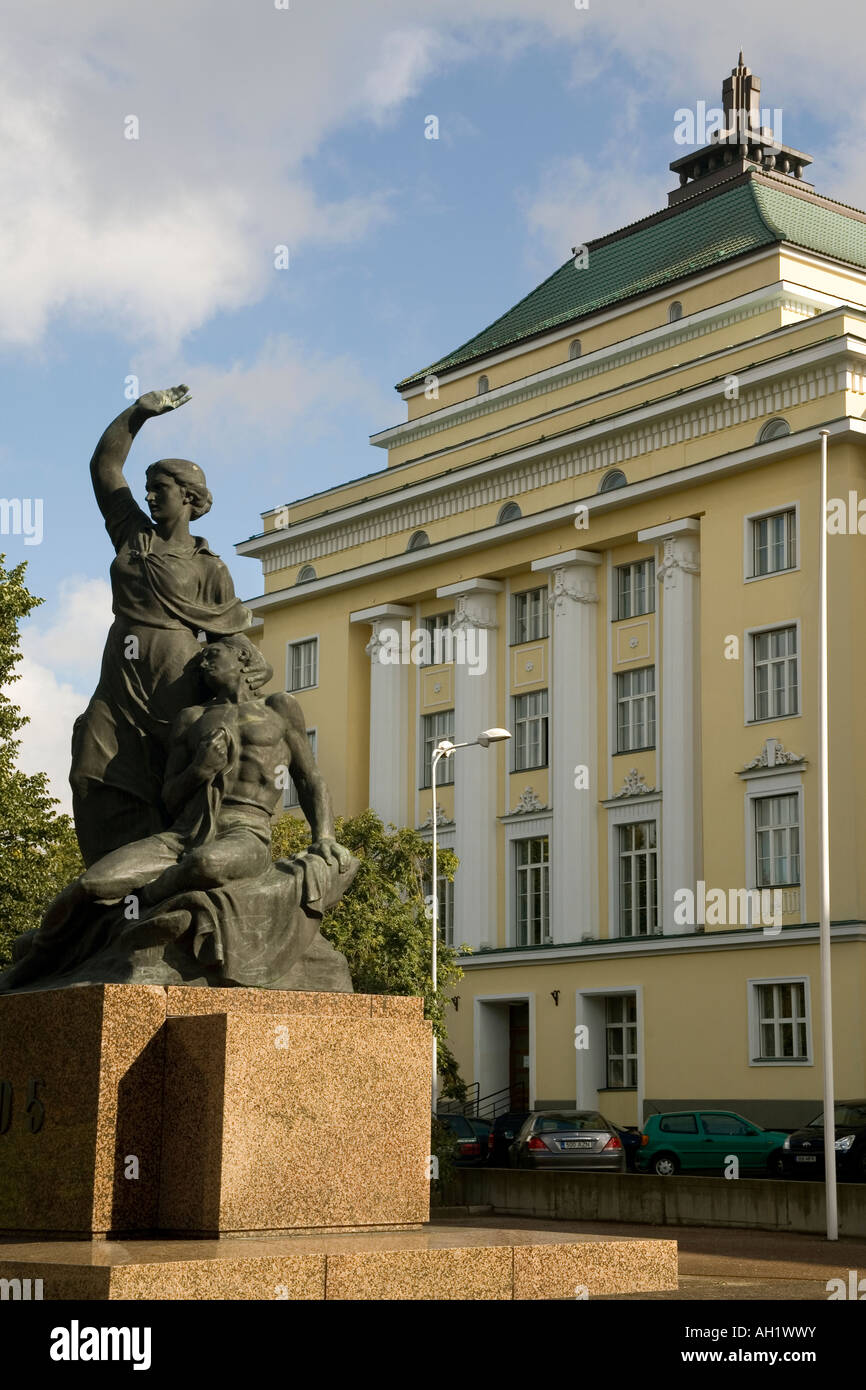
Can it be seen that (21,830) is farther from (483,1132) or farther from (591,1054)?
(591,1054)

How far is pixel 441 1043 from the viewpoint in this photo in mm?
35125

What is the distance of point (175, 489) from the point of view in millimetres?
10742

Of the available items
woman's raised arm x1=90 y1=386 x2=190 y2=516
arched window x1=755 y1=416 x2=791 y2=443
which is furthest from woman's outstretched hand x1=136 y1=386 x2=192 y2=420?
arched window x1=755 y1=416 x2=791 y2=443

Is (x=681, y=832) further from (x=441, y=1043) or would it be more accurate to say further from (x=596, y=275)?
(x=596, y=275)

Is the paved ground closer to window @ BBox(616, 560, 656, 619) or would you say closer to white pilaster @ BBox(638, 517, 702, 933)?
white pilaster @ BBox(638, 517, 702, 933)

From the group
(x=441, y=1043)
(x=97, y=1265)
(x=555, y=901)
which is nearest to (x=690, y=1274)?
(x=97, y=1265)

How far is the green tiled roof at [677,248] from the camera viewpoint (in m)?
Answer: 50.2

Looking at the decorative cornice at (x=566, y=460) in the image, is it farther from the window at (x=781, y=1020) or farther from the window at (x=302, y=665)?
the window at (x=781, y=1020)

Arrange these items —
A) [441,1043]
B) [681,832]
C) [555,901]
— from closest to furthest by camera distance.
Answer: [441,1043] → [681,832] → [555,901]

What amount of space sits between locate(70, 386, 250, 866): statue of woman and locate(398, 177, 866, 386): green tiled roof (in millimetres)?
38293

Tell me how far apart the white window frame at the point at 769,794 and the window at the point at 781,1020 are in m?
1.65

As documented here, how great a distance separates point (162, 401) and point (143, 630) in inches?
53.8

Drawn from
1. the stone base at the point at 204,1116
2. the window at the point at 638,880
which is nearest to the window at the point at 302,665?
the window at the point at 638,880
